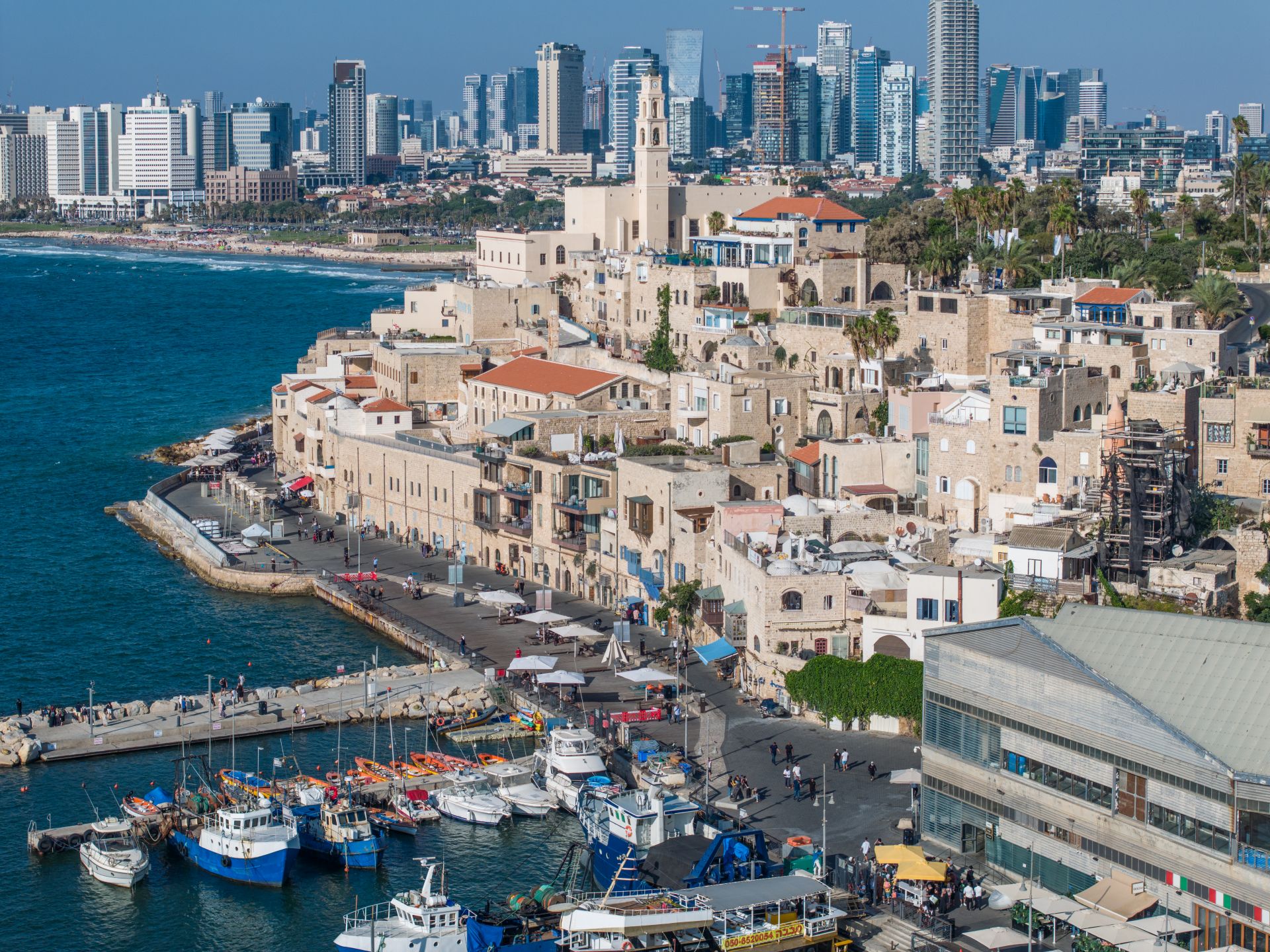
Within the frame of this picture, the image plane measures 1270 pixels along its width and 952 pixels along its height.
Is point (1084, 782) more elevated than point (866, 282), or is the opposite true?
point (866, 282)

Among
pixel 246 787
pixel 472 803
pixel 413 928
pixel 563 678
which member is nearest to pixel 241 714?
pixel 246 787

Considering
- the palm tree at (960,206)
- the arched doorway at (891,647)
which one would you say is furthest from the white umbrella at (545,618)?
the palm tree at (960,206)

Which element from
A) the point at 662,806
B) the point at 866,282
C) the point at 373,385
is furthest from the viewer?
the point at 373,385

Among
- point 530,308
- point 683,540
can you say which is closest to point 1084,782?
point 683,540

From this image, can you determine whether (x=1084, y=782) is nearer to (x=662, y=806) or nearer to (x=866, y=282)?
(x=662, y=806)

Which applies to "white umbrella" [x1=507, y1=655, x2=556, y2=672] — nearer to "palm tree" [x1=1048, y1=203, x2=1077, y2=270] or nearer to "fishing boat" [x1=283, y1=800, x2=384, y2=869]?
"fishing boat" [x1=283, y1=800, x2=384, y2=869]

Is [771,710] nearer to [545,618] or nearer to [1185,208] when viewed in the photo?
[545,618]

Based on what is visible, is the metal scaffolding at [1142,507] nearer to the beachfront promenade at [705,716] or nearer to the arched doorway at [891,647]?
the arched doorway at [891,647]
